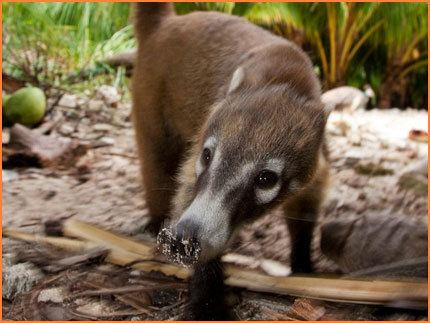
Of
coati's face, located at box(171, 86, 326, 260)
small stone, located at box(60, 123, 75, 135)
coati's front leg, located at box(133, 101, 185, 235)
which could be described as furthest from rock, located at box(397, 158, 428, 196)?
small stone, located at box(60, 123, 75, 135)

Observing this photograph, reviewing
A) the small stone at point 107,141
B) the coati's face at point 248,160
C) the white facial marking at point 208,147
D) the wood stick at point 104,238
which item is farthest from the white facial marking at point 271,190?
the small stone at point 107,141

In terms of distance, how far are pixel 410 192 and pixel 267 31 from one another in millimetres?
638

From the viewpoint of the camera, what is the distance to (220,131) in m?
1.12

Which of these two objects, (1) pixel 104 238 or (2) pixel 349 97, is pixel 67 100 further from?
(2) pixel 349 97

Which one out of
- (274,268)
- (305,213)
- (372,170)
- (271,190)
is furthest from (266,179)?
(372,170)

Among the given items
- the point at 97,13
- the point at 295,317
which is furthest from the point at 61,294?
the point at 97,13

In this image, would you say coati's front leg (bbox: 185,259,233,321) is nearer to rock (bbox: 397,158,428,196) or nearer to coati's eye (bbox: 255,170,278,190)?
coati's eye (bbox: 255,170,278,190)

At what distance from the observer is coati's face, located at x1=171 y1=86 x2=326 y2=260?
1.00m

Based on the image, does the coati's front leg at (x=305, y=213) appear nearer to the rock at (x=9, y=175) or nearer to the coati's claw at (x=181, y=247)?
the coati's claw at (x=181, y=247)

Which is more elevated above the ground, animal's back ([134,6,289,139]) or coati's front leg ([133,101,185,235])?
animal's back ([134,6,289,139])

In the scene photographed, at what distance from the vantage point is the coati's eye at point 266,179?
107 centimetres

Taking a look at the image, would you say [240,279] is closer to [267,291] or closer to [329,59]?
[267,291]

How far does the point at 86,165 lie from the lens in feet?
5.01

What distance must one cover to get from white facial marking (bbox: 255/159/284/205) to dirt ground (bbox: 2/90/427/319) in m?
0.09
